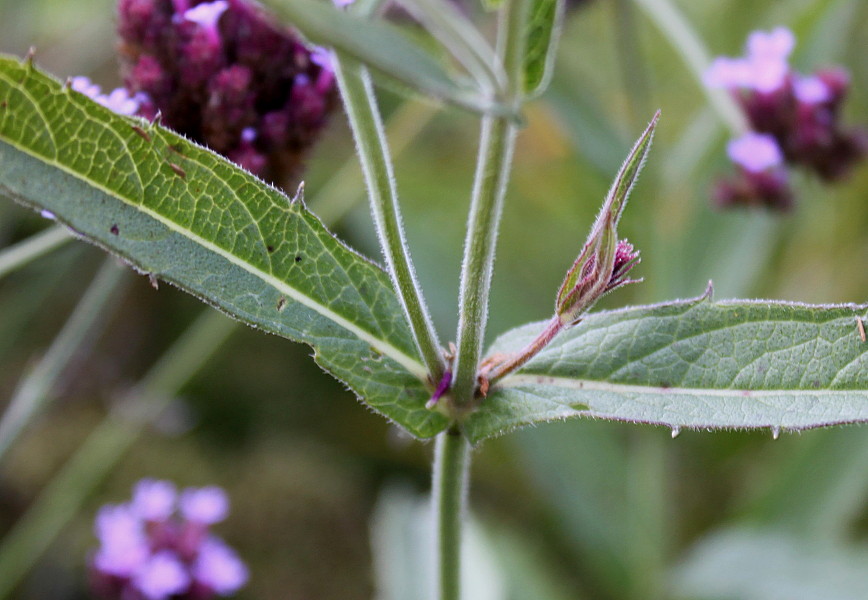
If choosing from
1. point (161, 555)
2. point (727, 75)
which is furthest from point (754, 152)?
point (161, 555)

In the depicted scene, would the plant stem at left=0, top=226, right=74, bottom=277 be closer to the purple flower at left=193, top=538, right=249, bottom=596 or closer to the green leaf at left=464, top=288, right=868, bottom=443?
the green leaf at left=464, top=288, right=868, bottom=443

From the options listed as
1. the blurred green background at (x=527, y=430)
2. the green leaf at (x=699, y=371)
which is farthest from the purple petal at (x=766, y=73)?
the green leaf at (x=699, y=371)

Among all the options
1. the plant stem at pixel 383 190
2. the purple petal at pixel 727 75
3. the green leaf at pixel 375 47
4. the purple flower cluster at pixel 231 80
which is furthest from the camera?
the purple petal at pixel 727 75

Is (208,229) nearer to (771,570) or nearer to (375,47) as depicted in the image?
(375,47)

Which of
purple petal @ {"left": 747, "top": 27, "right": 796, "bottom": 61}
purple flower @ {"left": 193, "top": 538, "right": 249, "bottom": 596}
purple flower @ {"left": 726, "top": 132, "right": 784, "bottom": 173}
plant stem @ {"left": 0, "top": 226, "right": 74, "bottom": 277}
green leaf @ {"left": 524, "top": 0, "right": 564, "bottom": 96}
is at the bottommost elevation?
purple flower @ {"left": 193, "top": 538, "right": 249, "bottom": 596}

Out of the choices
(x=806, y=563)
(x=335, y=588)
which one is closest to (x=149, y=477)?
(x=335, y=588)

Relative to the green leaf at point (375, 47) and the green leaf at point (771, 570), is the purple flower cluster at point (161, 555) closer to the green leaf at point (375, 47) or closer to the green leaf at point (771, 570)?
the green leaf at point (771, 570)

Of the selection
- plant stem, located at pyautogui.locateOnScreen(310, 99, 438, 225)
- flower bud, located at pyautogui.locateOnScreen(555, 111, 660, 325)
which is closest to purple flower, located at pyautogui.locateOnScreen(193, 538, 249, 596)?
plant stem, located at pyautogui.locateOnScreen(310, 99, 438, 225)

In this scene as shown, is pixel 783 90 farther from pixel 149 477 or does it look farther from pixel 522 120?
pixel 149 477
